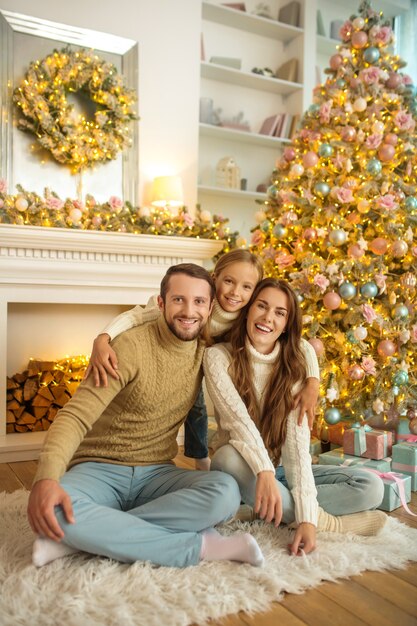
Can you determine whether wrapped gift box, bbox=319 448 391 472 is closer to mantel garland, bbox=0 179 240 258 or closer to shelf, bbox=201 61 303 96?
mantel garland, bbox=0 179 240 258

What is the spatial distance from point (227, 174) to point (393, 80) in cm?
158

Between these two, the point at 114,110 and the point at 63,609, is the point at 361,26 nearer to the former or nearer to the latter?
the point at 114,110

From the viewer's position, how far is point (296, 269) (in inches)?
117

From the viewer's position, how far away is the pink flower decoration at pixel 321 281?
2666 millimetres

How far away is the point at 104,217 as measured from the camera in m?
3.14

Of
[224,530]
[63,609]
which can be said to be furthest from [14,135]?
[63,609]

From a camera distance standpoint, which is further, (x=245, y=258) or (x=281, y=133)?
(x=281, y=133)

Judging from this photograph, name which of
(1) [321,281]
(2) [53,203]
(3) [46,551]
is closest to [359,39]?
(1) [321,281]

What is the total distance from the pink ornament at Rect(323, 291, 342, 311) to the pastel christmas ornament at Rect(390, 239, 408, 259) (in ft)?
1.14

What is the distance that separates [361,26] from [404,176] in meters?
0.81

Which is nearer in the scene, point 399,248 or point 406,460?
point 406,460

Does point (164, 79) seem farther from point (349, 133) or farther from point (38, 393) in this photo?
point (38, 393)

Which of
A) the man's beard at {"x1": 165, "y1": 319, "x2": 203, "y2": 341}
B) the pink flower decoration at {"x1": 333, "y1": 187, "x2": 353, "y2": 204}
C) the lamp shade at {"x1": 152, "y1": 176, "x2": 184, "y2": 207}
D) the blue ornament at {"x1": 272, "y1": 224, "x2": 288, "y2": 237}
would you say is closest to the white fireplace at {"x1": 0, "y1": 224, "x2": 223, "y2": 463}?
the lamp shade at {"x1": 152, "y1": 176, "x2": 184, "y2": 207}

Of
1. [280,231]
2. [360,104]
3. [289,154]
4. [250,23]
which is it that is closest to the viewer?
[360,104]
